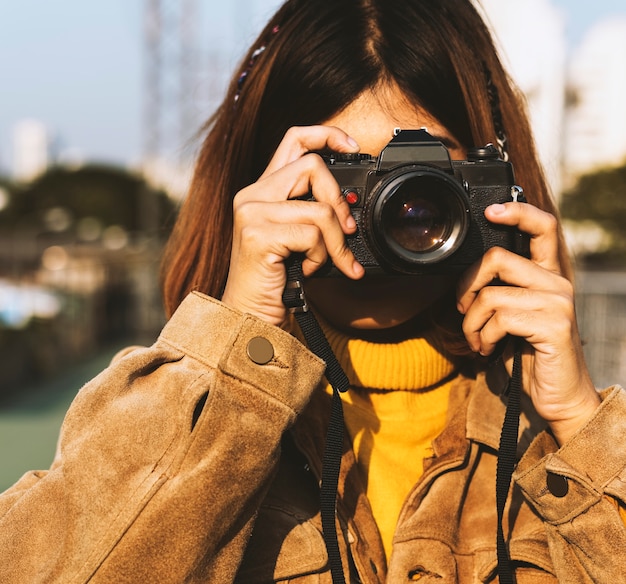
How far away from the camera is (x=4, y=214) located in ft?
154

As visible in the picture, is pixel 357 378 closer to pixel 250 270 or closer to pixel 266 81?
pixel 250 270

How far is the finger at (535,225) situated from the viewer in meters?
1.33

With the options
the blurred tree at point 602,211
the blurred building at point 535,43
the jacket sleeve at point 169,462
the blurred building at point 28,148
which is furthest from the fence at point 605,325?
the blurred building at point 28,148

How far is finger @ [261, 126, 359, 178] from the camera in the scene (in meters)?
1.37

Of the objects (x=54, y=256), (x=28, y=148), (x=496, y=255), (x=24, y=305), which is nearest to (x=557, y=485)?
(x=496, y=255)

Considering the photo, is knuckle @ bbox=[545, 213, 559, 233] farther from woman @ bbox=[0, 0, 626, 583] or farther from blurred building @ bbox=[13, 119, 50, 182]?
blurred building @ bbox=[13, 119, 50, 182]

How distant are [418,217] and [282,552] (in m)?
0.57

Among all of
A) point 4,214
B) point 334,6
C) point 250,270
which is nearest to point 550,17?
point 334,6

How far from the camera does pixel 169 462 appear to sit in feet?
3.81

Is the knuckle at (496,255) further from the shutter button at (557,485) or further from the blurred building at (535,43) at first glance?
the blurred building at (535,43)

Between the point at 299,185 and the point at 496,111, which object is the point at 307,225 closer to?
the point at 299,185

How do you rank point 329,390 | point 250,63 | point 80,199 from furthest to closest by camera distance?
point 80,199
point 250,63
point 329,390

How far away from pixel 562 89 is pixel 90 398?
295 inches

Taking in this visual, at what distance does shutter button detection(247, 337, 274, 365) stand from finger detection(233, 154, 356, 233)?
0.22 m
